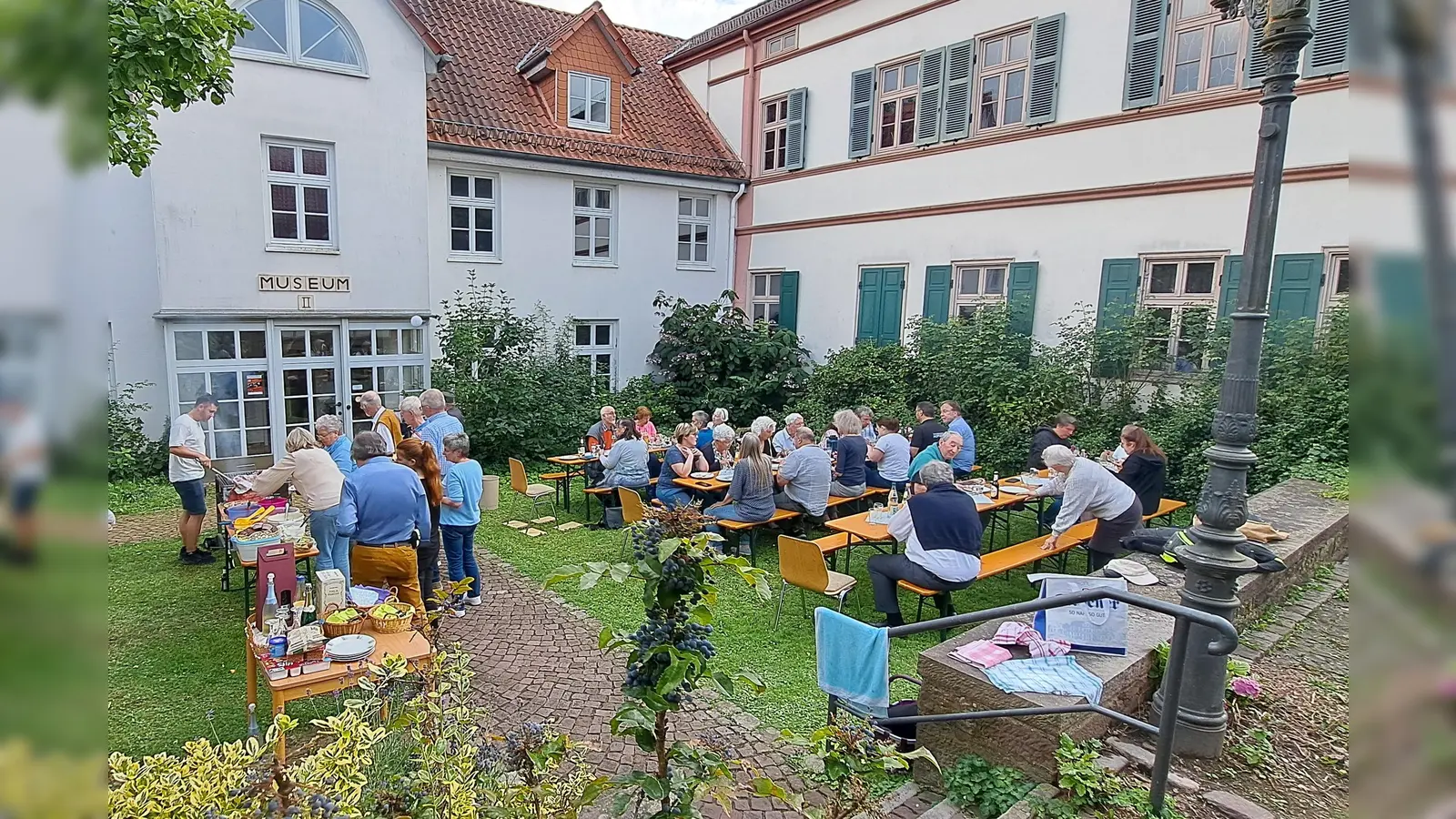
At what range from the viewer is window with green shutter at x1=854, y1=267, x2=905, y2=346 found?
15.3 m

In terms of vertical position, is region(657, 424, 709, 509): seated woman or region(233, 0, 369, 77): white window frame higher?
Result: region(233, 0, 369, 77): white window frame

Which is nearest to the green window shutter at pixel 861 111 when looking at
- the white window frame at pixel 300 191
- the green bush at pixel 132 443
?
the white window frame at pixel 300 191

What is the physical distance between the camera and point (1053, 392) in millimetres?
12133

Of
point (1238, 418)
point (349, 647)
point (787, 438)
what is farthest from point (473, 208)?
point (1238, 418)

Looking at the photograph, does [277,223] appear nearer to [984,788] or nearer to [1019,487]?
[1019,487]

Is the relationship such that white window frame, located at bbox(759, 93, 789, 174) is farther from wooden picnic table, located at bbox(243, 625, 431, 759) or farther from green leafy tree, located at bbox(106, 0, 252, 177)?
wooden picnic table, located at bbox(243, 625, 431, 759)

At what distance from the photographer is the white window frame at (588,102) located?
16.6 metres

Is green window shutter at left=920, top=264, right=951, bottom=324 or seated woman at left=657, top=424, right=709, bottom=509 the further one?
green window shutter at left=920, top=264, right=951, bottom=324

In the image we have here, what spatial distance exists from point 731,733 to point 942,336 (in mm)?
9860

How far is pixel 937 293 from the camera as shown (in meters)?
14.7

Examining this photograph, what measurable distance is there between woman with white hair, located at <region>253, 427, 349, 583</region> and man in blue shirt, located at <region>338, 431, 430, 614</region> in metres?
0.28

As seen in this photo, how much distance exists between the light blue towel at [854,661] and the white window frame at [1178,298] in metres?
8.63

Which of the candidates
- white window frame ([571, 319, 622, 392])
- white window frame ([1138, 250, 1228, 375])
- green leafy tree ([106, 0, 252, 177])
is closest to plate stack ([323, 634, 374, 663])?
green leafy tree ([106, 0, 252, 177])
